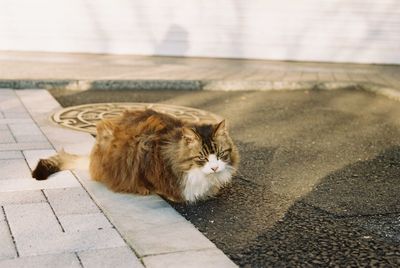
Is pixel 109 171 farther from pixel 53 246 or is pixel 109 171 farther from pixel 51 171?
pixel 53 246

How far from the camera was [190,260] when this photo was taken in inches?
136

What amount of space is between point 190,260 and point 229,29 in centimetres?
1097

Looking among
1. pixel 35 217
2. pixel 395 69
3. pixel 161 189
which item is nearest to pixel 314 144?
pixel 161 189

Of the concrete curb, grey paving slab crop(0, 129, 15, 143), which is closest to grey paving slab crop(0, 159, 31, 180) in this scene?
grey paving slab crop(0, 129, 15, 143)

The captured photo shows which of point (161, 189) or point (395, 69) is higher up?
point (161, 189)

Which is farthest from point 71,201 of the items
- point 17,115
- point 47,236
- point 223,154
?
point 17,115

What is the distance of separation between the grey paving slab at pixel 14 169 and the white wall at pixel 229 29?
8519mm

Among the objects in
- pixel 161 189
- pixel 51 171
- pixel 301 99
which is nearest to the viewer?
pixel 161 189

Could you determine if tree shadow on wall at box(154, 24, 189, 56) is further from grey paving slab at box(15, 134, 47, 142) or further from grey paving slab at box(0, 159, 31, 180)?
grey paving slab at box(0, 159, 31, 180)

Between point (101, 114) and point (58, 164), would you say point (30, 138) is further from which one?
point (101, 114)

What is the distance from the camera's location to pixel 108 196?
14.7ft

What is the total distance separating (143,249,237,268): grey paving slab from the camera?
3.37 meters

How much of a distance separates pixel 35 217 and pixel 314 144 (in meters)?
3.68

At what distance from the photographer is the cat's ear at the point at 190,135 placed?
4188mm
